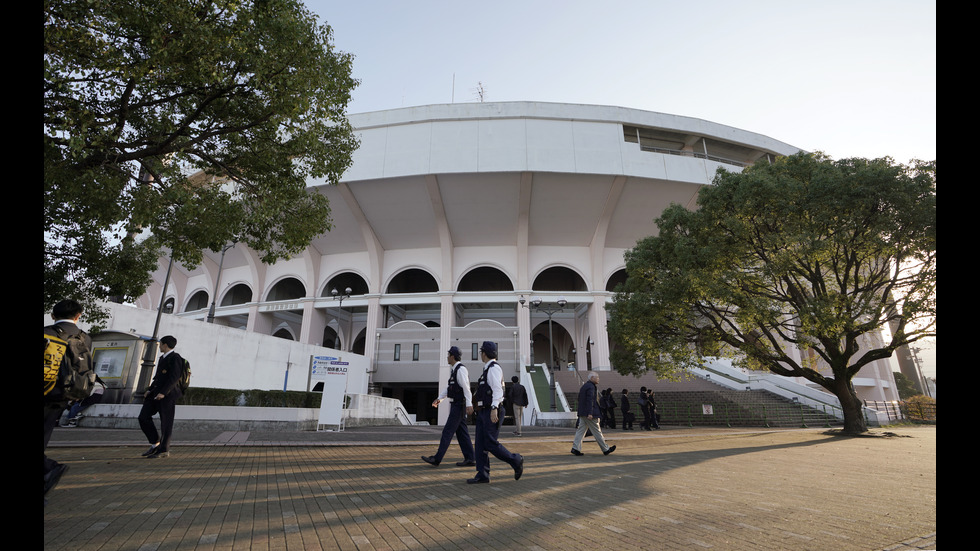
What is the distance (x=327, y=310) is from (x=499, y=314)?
12878 millimetres

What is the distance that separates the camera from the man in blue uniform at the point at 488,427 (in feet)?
15.6

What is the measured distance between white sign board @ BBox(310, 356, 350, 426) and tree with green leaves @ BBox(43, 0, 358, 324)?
16.6 feet

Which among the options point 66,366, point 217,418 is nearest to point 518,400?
point 217,418

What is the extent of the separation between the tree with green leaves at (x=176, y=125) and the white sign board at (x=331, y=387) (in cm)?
506

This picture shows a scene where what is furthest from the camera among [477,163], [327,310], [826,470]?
[327,310]

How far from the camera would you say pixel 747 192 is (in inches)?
486

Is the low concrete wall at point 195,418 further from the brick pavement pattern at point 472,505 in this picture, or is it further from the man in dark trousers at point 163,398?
the man in dark trousers at point 163,398

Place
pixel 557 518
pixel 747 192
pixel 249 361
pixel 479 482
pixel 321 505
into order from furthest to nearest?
pixel 249 361
pixel 747 192
pixel 479 482
pixel 321 505
pixel 557 518

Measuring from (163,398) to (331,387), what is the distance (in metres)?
6.66

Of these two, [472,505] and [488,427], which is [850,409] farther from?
[472,505]

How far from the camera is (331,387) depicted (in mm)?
12508

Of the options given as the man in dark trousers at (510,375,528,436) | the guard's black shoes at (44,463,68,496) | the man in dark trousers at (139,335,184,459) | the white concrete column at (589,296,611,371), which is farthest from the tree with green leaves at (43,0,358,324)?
the white concrete column at (589,296,611,371)
